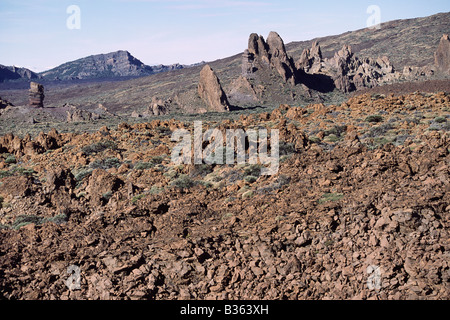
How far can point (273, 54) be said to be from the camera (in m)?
69.4

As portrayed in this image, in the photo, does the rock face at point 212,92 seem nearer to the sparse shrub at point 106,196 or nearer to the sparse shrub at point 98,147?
the sparse shrub at point 98,147

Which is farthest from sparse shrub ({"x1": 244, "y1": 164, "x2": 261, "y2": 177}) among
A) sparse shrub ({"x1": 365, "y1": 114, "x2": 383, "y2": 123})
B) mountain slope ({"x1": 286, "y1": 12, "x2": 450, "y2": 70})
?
mountain slope ({"x1": 286, "y1": 12, "x2": 450, "y2": 70})

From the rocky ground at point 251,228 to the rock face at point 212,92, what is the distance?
35.0m

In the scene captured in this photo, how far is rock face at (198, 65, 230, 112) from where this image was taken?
175ft

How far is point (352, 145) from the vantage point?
55.3 feet

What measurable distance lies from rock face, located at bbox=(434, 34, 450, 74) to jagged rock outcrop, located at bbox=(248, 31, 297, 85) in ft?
81.2

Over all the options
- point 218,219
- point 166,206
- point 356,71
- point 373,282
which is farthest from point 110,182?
point 356,71

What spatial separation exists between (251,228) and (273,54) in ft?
202

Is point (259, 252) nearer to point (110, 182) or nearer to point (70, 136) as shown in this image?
point (110, 182)

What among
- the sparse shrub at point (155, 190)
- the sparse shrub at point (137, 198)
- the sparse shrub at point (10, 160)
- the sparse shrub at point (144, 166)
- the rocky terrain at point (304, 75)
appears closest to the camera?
the sparse shrub at point (137, 198)

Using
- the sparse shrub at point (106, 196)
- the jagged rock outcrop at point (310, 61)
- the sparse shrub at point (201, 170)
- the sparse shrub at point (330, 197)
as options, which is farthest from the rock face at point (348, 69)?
the sparse shrub at point (330, 197)

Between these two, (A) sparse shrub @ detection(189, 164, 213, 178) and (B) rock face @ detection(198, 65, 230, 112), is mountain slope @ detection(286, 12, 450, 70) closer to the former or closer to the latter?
(B) rock face @ detection(198, 65, 230, 112)

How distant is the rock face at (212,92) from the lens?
5347 centimetres

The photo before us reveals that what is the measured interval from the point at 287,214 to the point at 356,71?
75.3 metres
